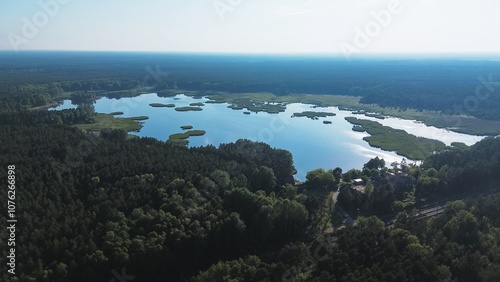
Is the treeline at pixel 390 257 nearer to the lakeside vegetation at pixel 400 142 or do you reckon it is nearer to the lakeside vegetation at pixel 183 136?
the lakeside vegetation at pixel 400 142

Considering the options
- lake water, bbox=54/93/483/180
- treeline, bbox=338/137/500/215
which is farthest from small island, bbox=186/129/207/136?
treeline, bbox=338/137/500/215

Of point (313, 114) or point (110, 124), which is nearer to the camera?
point (110, 124)

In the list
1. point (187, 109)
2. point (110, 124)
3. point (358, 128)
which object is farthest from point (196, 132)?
point (358, 128)

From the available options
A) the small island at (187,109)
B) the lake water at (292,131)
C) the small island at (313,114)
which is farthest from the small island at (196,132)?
the small island at (313,114)

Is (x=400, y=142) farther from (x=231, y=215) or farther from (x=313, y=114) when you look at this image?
(x=231, y=215)

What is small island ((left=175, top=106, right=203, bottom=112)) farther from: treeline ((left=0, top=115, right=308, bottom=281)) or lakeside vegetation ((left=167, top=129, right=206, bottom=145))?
treeline ((left=0, top=115, right=308, bottom=281))
